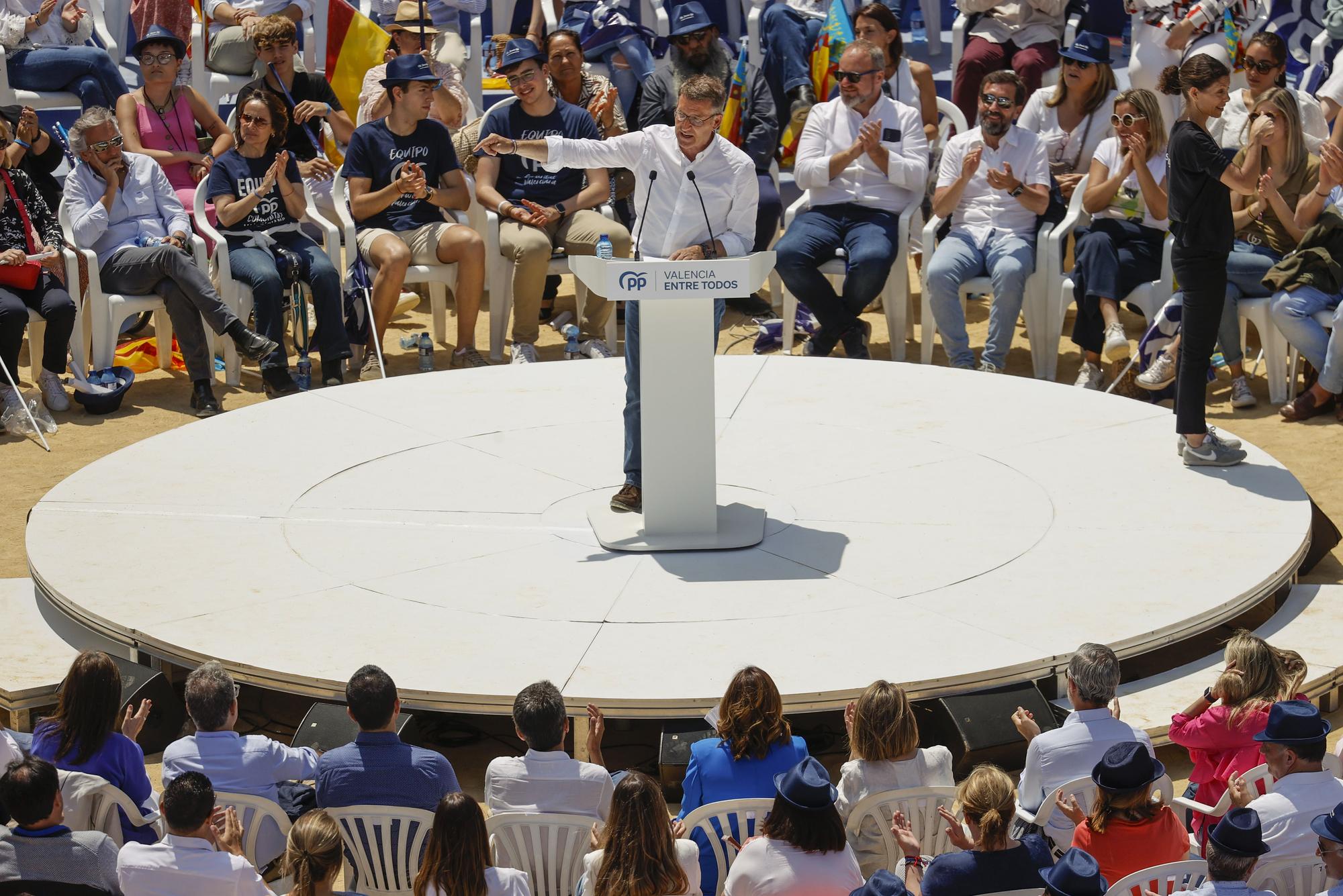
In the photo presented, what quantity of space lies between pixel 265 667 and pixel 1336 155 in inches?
215

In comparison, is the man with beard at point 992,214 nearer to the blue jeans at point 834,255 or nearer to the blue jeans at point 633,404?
the blue jeans at point 834,255

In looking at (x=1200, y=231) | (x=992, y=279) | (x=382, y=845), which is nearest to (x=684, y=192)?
(x=1200, y=231)

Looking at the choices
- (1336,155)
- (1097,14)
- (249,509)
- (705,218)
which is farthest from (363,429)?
(1097,14)

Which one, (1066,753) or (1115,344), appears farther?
(1115,344)

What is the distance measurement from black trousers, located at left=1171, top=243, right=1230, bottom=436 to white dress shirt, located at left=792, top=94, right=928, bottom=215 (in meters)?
2.95

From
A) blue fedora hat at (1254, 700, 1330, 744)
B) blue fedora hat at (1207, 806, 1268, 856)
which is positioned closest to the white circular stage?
blue fedora hat at (1254, 700, 1330, 744)

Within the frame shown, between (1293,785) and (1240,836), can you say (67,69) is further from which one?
(1240,836)

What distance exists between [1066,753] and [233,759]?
2.16m

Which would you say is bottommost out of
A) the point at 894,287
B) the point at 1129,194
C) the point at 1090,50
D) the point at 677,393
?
the point at 894,287

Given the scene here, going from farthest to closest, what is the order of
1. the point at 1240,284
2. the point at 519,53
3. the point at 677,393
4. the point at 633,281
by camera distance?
the point at 519,53 < the point at 1240,284 < the point at 677,393 < the point at 633,281

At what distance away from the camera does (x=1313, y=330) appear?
27.8 ft

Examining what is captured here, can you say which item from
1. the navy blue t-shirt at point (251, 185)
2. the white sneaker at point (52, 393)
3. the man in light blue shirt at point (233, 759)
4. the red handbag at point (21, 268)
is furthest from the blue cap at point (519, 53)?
the man in light blue shirt at point (233, 759)

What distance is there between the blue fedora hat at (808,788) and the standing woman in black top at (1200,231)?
3567 millimetres

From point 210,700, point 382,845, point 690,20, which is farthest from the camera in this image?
point 690,20
